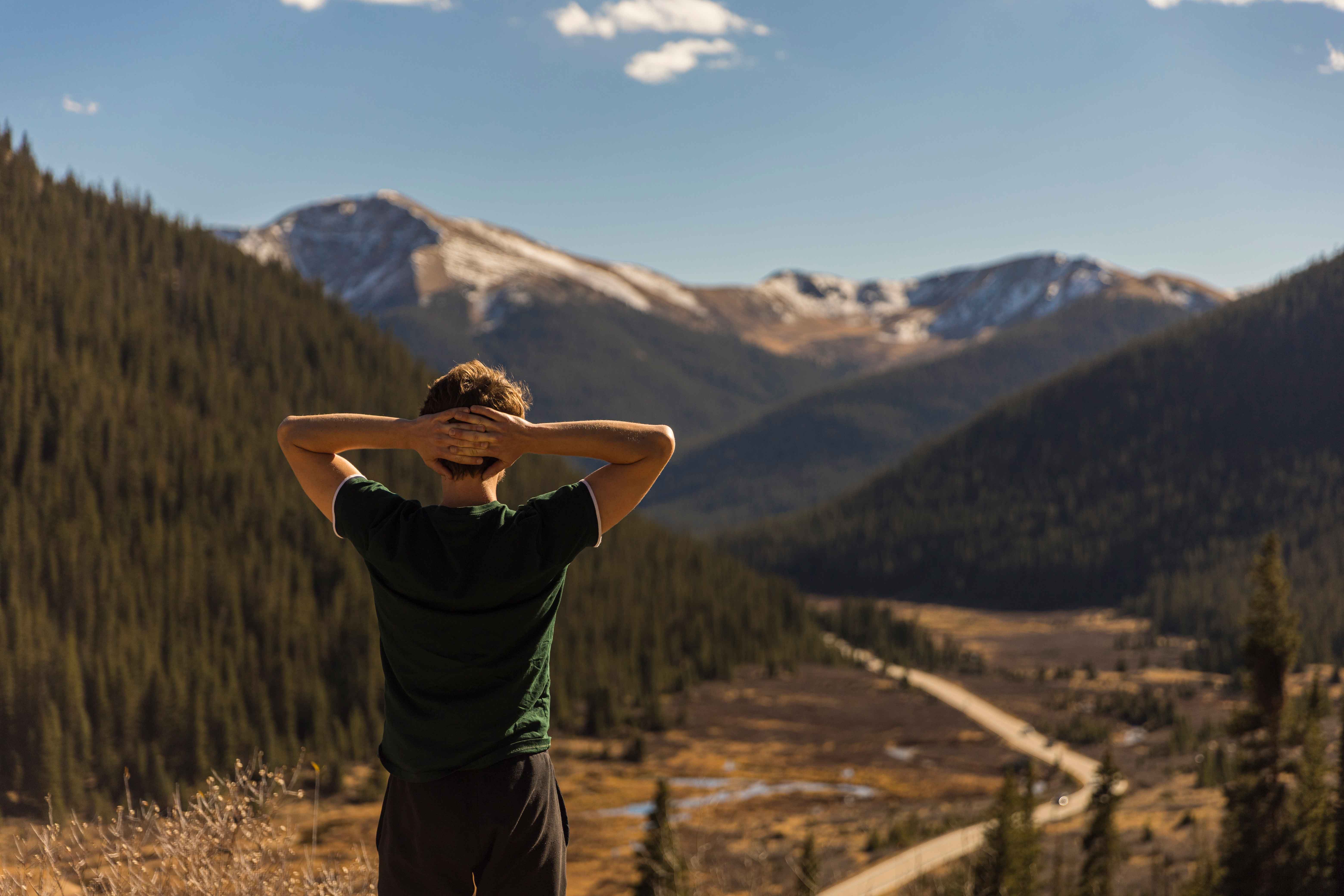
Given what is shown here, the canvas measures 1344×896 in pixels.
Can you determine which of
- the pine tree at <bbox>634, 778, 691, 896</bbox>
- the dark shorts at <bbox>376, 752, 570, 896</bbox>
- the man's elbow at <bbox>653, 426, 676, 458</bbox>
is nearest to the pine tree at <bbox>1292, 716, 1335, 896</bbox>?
the pine tree at <bbox>634, 778, 691, 896</bbox>

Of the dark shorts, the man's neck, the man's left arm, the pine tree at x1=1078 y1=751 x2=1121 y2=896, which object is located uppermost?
the man's left arm

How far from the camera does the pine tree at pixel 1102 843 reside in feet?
156

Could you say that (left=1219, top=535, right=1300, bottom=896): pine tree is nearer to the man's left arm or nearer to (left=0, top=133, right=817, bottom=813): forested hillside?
the man's left arm

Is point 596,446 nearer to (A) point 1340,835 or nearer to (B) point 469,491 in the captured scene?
(B) point 469,491

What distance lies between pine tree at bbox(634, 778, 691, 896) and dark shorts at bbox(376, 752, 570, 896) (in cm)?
3127

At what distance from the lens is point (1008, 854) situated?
4244cm

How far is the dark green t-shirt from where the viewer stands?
5.08 metres

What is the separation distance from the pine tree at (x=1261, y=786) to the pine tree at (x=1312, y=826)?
81 centimetres

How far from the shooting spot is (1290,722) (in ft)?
151

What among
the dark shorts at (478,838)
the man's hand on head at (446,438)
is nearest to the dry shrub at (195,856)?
the dark shorts at (478,838)

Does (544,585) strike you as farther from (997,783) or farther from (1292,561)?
(1292,561)

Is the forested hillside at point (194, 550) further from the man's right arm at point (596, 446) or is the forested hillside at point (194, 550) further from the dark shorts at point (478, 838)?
the man's right arm at point (596, 446)

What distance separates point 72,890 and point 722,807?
76.1 meters

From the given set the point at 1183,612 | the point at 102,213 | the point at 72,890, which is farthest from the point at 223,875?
the point at 1183,612
